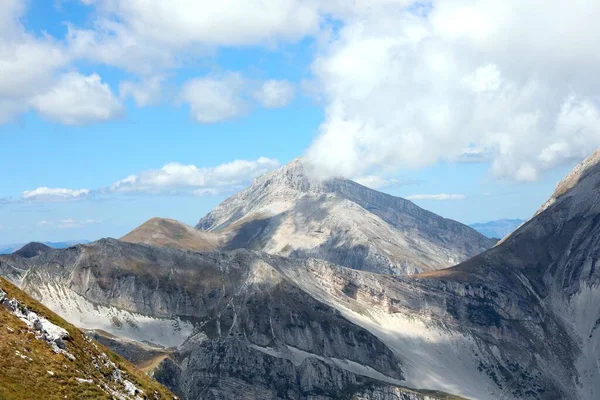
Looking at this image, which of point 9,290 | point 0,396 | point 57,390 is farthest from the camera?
point 9,290

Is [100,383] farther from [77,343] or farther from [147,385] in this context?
[147,385]

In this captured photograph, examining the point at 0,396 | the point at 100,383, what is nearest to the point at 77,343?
the point at 100,383

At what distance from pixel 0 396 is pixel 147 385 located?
2040cm

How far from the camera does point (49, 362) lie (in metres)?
58.7

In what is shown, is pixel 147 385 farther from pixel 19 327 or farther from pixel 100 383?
pixel 19 327

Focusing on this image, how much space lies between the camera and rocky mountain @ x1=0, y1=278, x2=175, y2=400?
55.5 m

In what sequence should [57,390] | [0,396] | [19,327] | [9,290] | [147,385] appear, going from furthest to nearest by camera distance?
[147,385], [9,290], [19,327], [57,390], [0,396]

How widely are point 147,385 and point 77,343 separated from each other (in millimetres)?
9419

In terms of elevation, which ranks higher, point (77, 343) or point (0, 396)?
point (77, 343)

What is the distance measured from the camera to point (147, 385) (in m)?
70.9

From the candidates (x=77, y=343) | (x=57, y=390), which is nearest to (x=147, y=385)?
(x=77, y=343)

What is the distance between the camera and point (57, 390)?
5619cm

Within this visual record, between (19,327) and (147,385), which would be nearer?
(19,327)

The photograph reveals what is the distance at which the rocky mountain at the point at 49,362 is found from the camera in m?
55.5
